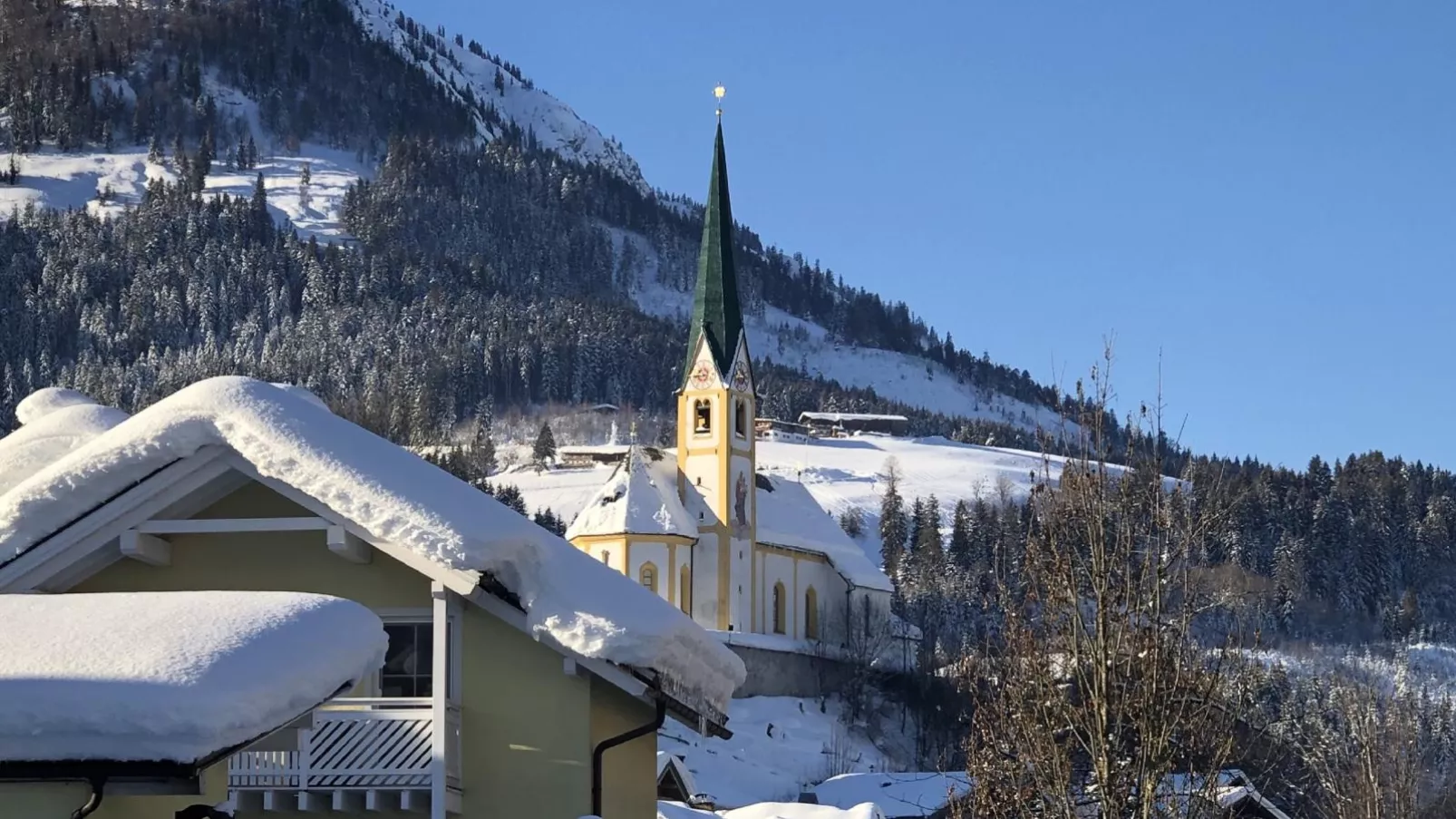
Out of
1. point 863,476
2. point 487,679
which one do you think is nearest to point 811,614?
point 863,476

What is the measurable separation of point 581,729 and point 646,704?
987mm

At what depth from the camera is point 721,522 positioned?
91.5 meters

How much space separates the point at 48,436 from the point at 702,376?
76617 mm

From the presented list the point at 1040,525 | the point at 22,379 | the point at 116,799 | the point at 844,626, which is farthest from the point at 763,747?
the point at 22,379

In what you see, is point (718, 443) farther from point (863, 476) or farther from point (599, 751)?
point (863, 476)

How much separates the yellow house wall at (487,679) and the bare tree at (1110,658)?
317 cm

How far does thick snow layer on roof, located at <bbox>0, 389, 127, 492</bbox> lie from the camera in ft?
51.6

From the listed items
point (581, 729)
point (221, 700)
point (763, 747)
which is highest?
point (221, 700)

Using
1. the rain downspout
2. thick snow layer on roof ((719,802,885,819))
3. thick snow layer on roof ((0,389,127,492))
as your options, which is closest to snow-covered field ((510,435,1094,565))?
thick snow layer on roof ((719,802,885,819))

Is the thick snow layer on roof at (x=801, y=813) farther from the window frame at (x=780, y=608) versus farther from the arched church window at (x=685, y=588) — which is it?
the window frame at (x=780, y=608)

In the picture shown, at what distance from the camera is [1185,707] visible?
47.5 feet

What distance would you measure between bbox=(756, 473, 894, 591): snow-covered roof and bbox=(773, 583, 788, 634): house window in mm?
1963

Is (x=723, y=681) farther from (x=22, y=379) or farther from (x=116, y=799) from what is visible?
(x=22, y=379)

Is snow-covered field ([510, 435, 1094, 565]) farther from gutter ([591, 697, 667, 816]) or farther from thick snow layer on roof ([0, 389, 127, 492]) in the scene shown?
gutter ([591, 697, 667, 816])
